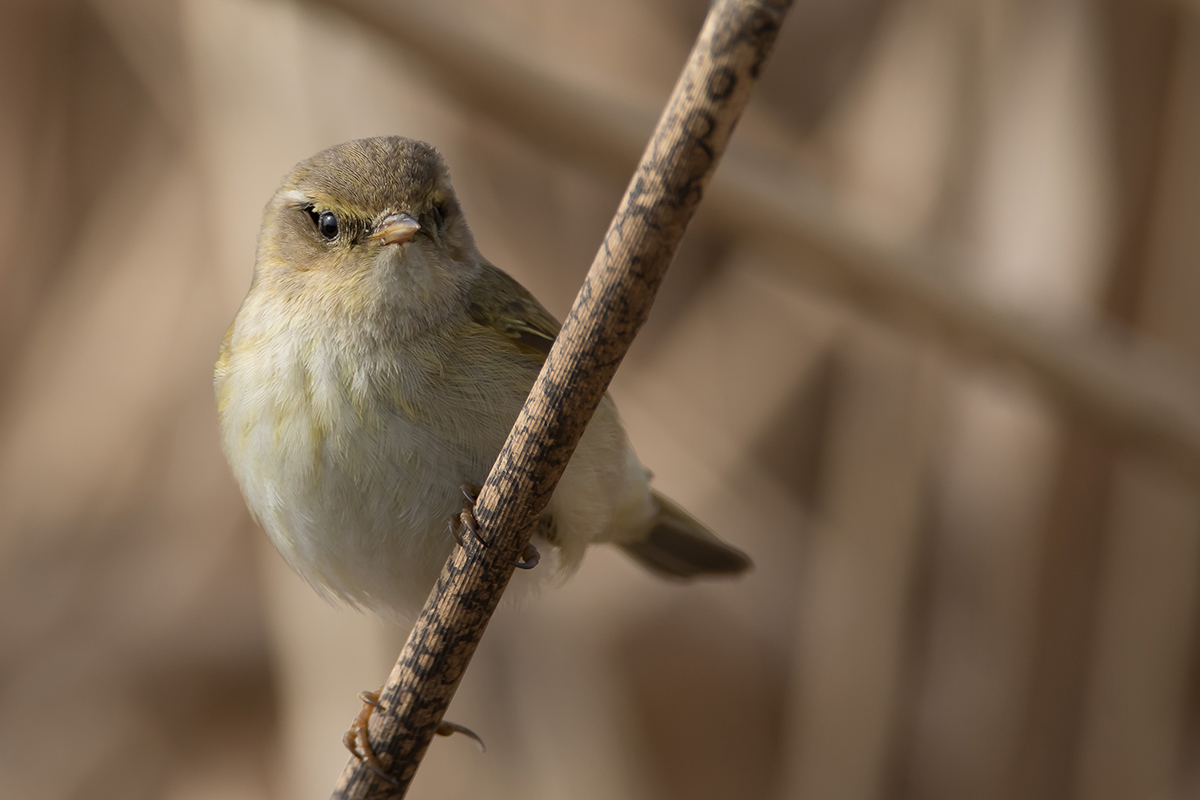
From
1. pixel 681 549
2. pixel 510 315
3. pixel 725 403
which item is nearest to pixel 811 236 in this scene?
pixel 510 315

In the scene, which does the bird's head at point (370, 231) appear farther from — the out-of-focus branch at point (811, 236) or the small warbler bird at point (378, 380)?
the out-of-focus branch at point (811, 236)

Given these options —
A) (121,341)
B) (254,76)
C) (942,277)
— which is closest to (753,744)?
(942,277)

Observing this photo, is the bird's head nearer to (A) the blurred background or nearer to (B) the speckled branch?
(A) the blurred background

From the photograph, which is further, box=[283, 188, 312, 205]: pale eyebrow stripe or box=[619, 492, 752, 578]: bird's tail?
box=[619, 492, 752, 578]: bird's tail

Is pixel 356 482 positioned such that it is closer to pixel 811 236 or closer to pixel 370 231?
pixel 370 231

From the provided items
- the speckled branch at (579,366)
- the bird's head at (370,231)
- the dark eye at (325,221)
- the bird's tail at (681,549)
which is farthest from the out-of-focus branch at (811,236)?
the speckled branch at (579,366)

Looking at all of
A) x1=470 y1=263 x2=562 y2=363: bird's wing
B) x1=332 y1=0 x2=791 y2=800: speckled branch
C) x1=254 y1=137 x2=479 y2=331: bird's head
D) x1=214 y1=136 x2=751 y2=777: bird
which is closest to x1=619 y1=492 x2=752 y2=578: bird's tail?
x1=214 y1=136 x2=751 y2=777: bird

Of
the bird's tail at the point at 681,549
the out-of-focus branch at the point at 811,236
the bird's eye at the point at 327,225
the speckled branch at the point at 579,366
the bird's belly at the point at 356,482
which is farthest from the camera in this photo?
the bird's tail at the point at 681,549
